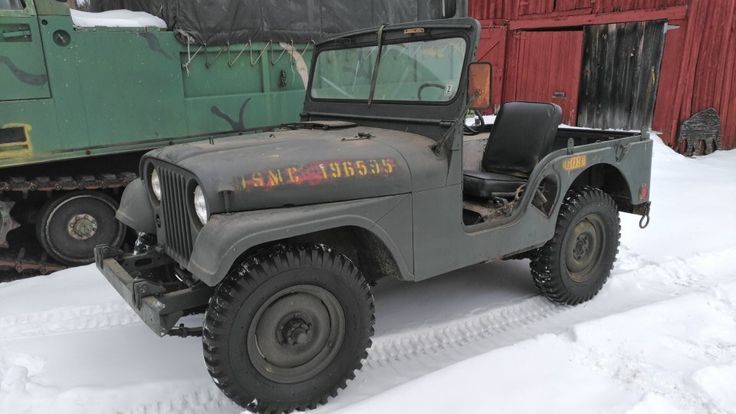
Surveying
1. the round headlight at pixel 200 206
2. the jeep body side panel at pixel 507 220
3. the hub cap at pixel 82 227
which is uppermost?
the round headlight at pixel 200 206

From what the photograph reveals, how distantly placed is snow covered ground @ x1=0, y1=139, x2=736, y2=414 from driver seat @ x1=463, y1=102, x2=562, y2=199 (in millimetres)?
915

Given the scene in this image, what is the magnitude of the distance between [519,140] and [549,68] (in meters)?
8.05

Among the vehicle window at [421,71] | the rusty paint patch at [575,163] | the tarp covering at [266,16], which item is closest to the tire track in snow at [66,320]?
the vehicle window at [421,71]

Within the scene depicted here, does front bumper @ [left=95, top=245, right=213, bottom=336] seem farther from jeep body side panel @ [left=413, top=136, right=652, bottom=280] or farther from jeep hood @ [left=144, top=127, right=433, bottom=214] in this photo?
jeep body side panel @ [left=413, top=136, right=652, bottom=280]

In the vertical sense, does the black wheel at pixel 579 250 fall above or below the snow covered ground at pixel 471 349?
above

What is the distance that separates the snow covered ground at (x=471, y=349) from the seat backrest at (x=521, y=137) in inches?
38.2

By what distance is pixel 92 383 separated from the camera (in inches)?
125

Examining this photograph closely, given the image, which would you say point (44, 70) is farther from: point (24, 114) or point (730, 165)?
point (730, 165)

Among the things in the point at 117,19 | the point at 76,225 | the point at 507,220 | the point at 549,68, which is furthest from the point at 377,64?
the point at 549,68

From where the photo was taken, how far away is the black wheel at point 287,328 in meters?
2.66

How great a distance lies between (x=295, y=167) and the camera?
9.39ft

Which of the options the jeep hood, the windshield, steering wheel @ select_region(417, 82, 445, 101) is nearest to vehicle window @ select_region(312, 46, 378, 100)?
the windshield

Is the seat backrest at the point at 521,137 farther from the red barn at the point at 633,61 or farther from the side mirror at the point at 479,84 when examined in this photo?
the red barn at the point at 633,61

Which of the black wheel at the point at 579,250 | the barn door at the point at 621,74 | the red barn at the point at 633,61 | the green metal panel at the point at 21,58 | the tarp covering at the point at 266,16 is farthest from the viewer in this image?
the barn door at the point at 621,74
